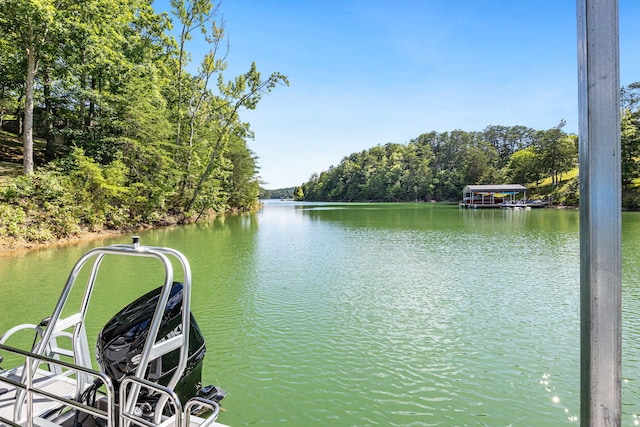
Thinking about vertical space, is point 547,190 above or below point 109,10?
below

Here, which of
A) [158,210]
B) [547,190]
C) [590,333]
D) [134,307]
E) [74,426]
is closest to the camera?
[590,333]

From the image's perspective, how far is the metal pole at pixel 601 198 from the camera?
1.50 m

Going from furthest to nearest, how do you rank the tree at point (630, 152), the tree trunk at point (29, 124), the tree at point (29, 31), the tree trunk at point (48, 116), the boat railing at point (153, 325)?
1. the tree at point (630, 152)
2. the tree trunk at point (48, 116)
3. the tree trunk at point (29, 124)
4. the tree at point (29, 31)
5. the boat railing at point (153, 325)

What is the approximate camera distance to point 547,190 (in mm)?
54500

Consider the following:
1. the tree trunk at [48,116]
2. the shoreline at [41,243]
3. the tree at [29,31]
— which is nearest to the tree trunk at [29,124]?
the tree at [29,31]

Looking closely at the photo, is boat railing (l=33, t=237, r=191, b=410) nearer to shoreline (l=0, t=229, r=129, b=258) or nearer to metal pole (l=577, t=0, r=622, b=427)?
metal pole (l=577, t=0, r=622, b=427)

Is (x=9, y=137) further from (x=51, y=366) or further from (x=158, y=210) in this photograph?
(x=51, y=366)

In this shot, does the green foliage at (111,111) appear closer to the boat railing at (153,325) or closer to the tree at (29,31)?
the tree at (29,31)

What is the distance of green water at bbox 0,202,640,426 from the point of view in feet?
12.1

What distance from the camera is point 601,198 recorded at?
1.52 metres

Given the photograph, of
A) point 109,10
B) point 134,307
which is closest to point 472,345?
point 134,307

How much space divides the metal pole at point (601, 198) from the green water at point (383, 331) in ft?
7.44

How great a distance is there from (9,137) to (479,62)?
93.9 feet

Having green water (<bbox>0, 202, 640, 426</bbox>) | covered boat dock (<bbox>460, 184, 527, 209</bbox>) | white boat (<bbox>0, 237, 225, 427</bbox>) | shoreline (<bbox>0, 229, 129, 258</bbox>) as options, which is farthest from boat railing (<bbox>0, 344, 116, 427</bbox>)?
covered boat dock (<bbox>460, 184, 527, 209</bbox>)
